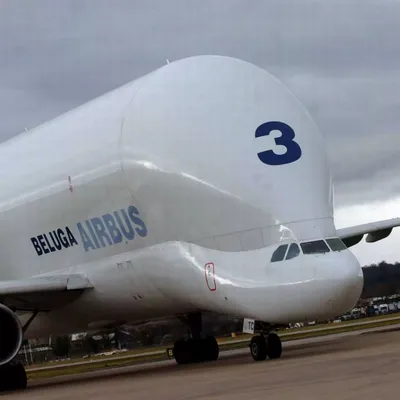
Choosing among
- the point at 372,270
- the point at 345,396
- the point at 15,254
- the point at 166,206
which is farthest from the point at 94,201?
the point at 372,270

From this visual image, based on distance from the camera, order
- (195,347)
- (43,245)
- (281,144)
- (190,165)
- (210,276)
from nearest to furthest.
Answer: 1. (210,276)
2. (281,144)
3. (190,165)
4. (43,245)
5. (195,347)

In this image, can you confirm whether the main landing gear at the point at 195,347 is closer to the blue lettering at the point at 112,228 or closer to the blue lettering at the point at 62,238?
the blue lettering at the point at 62,238

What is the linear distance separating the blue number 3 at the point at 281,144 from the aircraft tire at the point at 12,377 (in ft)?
21.9

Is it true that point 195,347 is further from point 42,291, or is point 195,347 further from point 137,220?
point 137,220

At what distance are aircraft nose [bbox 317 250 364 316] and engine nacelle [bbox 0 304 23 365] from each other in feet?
21.5

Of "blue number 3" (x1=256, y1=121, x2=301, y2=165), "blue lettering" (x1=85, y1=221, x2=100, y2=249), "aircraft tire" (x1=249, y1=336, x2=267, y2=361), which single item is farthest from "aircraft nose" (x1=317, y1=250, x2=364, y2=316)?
"blue lettering" (x1=85, y1=221, x2=100, y2=249)

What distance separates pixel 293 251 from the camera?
17.0 meters

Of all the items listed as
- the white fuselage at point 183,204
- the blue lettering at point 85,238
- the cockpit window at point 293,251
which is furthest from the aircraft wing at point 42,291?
the cockpit window at point 293,251

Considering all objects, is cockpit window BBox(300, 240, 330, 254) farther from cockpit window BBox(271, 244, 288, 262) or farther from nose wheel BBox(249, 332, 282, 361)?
nose wheel BBox(249, 332, 282, 361)

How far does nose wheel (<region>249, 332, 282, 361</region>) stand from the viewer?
19.1 metres

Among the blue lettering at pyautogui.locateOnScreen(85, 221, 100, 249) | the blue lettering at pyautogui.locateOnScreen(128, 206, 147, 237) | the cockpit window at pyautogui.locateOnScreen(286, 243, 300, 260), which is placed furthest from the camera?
the blue lettering at pyautogui.locateOnScreen(85, 221, 100, 249)

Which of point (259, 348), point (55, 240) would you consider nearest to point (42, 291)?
point (55, 240)

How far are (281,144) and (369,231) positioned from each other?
8449 mm

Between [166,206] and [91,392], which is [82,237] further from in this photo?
[91,392]
